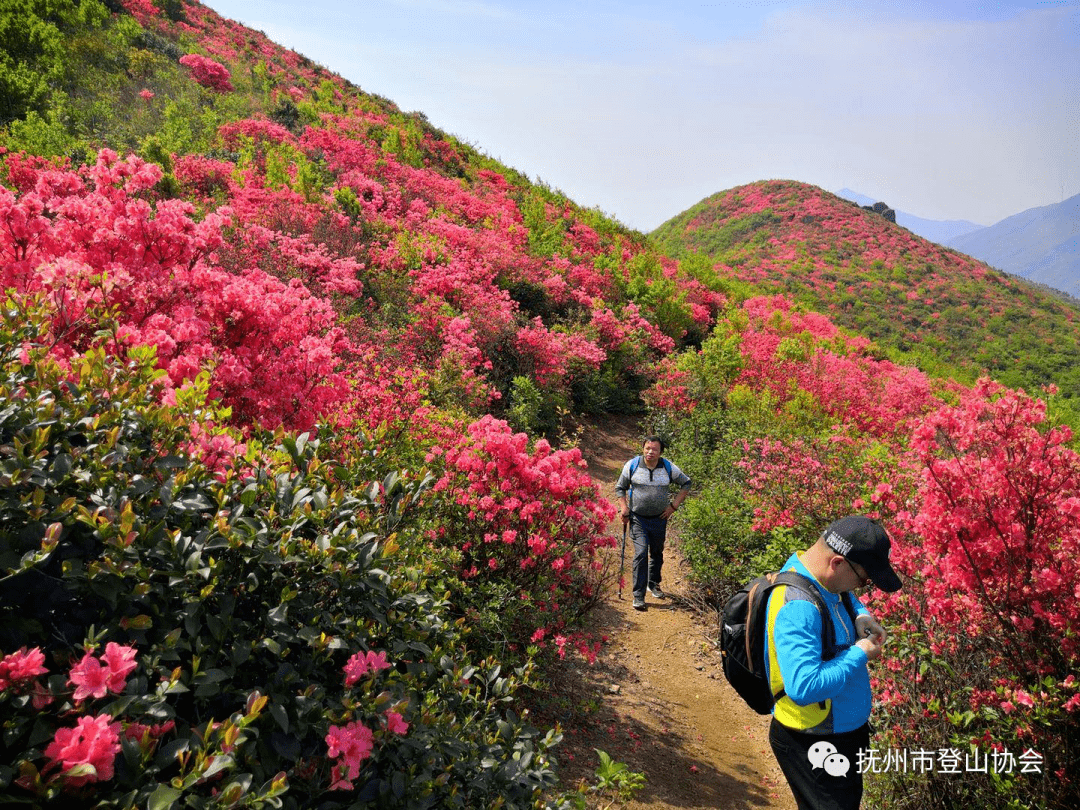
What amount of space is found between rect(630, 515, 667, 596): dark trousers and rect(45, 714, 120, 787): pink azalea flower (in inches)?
199

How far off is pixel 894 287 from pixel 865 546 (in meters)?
40.6

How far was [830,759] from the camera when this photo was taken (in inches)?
99.1

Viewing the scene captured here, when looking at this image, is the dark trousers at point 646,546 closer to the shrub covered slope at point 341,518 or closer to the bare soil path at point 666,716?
the bare soil path at point 666,716

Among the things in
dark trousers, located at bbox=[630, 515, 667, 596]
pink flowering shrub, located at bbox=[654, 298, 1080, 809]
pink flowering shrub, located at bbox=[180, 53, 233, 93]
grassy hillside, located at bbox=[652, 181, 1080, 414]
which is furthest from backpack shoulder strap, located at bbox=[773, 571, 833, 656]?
grassy hillside, located at bbox=[652, 181, 1080, 414]

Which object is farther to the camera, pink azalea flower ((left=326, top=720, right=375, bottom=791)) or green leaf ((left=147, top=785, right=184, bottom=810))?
pink azalea flower ((left=326, top=720, right=375, bottom=791))

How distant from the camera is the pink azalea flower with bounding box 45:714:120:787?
1.17m

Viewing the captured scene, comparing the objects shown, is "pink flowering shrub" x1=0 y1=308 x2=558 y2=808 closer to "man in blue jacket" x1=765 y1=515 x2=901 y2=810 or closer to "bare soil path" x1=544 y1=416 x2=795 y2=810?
"man in blue jacket" x1=765 y1=515 x2=901 y2=810

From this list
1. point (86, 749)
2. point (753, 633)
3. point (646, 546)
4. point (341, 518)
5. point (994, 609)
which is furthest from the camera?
point (646, 546)

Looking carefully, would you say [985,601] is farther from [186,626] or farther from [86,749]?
[86,749]

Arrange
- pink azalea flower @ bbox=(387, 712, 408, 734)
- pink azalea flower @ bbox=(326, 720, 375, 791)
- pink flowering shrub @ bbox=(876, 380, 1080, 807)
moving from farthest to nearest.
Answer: pink flowering shrub @ bbox=(876, 380, 1080, 807) → pink azalea flower @ bbox=(387, 712, 408, 734) → pink azalea flower @ bbox=(326, 720, 375, 791)

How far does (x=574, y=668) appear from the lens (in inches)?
200

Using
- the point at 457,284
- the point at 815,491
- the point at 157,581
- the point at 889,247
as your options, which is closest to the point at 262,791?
the point at 157,581

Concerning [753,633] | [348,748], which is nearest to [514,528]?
[753,633]

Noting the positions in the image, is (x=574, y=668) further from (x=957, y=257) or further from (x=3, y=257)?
(x=957, y=257)
